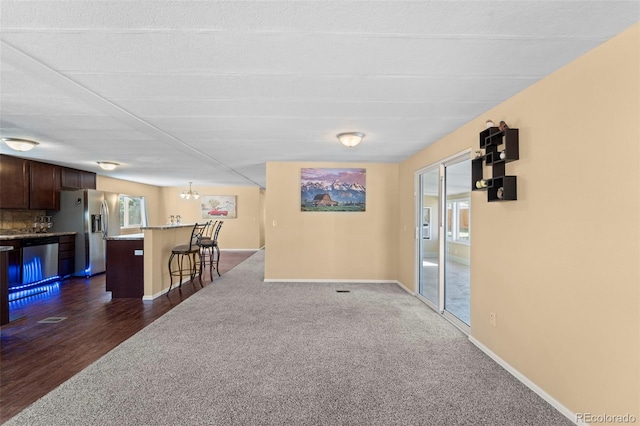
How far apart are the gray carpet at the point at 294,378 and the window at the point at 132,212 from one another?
20.4ft

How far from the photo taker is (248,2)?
4.90 ft

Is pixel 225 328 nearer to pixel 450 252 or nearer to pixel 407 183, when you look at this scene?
pixel 407 183

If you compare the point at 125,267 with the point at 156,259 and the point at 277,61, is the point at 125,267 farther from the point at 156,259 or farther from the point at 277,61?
the point at 277,61

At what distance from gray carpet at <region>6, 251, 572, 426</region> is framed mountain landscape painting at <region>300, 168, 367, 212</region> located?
2399 millimetres

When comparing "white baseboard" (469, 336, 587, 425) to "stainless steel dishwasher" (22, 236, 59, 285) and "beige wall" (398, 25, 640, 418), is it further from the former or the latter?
"stainless steel dishwasher" (22, 236, 59, 285)

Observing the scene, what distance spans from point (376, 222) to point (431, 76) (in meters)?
3.93

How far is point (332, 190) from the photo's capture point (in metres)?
6.04

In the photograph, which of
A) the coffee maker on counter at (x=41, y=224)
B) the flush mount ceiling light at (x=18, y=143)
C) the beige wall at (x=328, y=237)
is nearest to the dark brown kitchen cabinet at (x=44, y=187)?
the coffee maker on counter at (x=41, y=224)

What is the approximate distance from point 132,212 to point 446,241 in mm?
9036

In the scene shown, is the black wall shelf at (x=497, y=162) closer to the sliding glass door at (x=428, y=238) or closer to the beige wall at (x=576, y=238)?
the beige wall at (x=576, y=238)

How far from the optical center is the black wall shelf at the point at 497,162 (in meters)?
2.57

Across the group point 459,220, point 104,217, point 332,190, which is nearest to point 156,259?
point 104,217

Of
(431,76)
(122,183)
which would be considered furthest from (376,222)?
(122,183)

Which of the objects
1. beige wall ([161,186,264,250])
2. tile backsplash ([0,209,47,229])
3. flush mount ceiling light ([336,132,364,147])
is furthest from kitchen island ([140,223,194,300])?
beige wall ([161,186,264,250])
